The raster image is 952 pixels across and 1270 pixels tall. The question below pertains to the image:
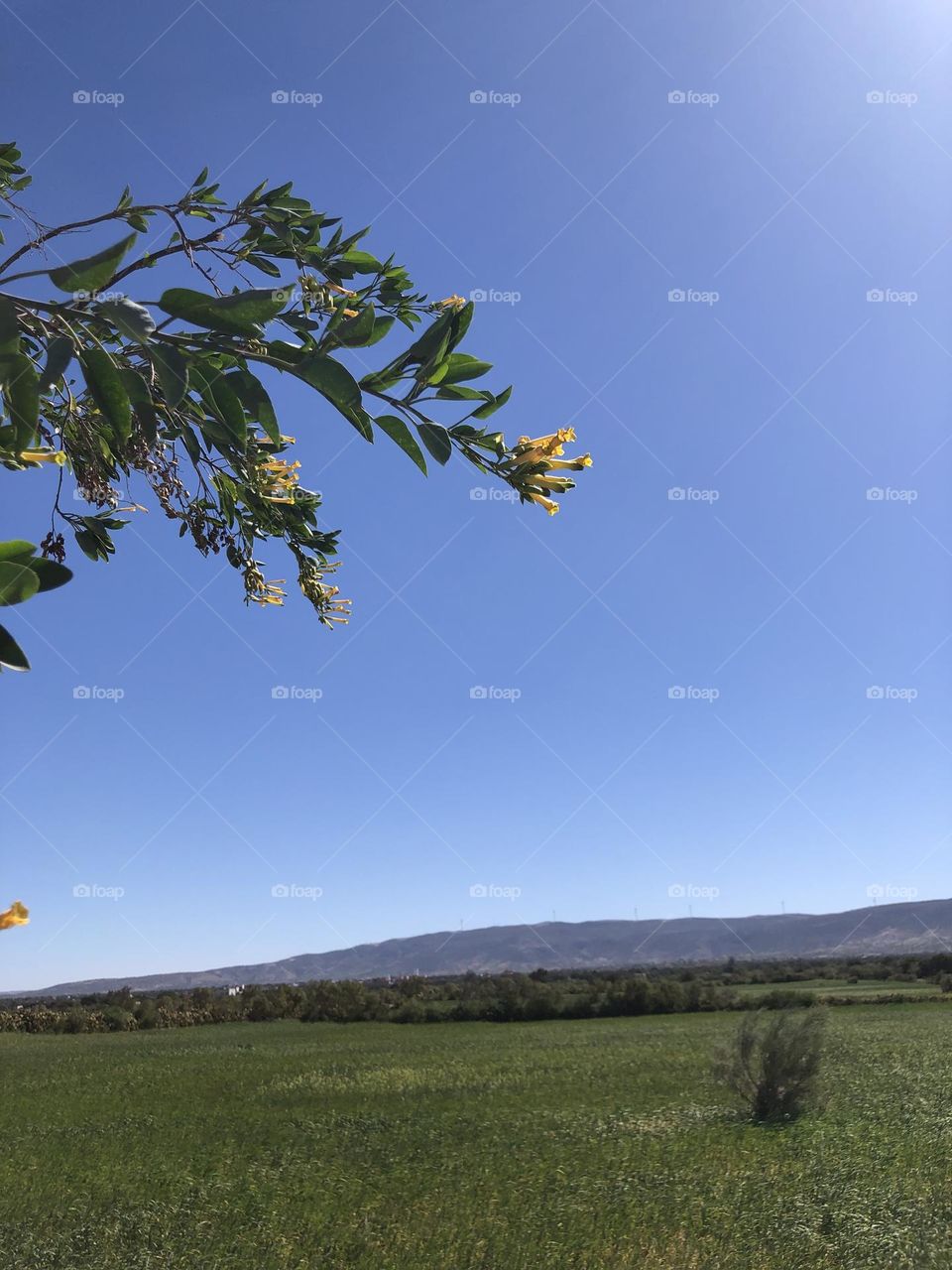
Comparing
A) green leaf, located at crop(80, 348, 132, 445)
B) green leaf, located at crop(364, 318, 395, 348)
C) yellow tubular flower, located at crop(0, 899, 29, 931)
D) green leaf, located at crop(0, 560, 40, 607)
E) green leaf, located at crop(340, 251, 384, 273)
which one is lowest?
yellow tubular flower, located at crop(0, 899, 29, 931)

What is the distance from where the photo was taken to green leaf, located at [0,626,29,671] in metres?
0.80

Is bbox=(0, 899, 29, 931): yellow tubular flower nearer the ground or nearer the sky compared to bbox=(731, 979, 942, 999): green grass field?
nearer the sky

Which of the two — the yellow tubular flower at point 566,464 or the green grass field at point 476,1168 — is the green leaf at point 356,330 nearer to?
the yellow tubular flower at point 566,464

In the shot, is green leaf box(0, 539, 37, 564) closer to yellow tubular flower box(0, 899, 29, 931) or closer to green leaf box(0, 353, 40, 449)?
green leaf box(0, 353, 40, 449)

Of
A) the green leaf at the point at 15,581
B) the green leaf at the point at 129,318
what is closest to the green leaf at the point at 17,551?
the green leaf at the point at 15,581

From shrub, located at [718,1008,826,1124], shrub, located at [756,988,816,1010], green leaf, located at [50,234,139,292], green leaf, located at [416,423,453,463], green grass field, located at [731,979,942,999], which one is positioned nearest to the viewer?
green leaf, located at [50,234,139,292]

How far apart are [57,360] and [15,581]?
191 millimetres

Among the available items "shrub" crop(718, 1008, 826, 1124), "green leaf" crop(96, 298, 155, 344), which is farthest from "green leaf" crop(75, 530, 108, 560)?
"shrub" crop(718, 1008, 826, 1124)

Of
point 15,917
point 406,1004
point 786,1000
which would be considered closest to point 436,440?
point 15,917

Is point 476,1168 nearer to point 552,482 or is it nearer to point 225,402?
point 552,482

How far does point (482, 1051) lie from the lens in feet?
81.7

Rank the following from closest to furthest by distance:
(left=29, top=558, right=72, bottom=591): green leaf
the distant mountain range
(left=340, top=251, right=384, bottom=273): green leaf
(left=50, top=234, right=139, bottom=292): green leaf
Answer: (left=50, top=234, right=139, bottom=292): green leaf < (left=29, top=558, right=72, bottom=591): green leaf < (left=340, top=251, right=384, bottom=273): green leaf < the distant mountain range

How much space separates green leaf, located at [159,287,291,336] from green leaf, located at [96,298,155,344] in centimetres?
8

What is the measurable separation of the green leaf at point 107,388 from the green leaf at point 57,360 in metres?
0.09
